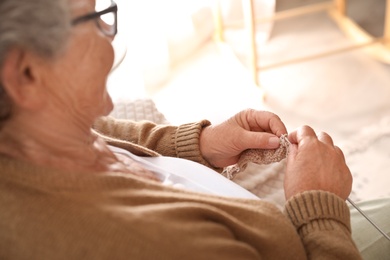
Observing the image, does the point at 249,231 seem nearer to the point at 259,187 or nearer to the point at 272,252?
the point at 272,252

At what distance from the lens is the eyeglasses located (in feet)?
2.53

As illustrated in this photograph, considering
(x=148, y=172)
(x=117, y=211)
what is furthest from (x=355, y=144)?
(x=117, y=211)

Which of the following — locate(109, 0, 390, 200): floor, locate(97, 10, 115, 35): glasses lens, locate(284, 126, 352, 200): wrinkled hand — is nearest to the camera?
locate(97, 10, 115, 35): glasses lens

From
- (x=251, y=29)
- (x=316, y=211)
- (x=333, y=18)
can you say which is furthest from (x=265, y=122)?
(x=333, y=18)

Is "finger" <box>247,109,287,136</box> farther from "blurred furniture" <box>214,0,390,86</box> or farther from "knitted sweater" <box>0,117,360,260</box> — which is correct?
"blurred furniture" <box>214,0,390,86</box>

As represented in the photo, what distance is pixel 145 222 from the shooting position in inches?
29.0

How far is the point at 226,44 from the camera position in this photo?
2.46 m

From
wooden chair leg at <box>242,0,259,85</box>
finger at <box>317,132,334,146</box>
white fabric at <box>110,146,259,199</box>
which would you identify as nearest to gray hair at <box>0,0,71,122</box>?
white fabric at <box>110,146,259,199</box>

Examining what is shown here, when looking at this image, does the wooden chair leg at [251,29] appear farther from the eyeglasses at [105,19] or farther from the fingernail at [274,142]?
the eyeglasses at [105,19]

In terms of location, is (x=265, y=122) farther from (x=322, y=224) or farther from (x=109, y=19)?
(x=109, y=19)

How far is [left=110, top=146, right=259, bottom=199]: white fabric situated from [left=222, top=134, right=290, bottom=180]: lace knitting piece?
0.35 ft

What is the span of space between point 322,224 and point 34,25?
0.57 m

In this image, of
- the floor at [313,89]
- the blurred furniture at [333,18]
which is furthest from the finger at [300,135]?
the blurred furniture at [333,18]

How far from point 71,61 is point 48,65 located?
4 cm
